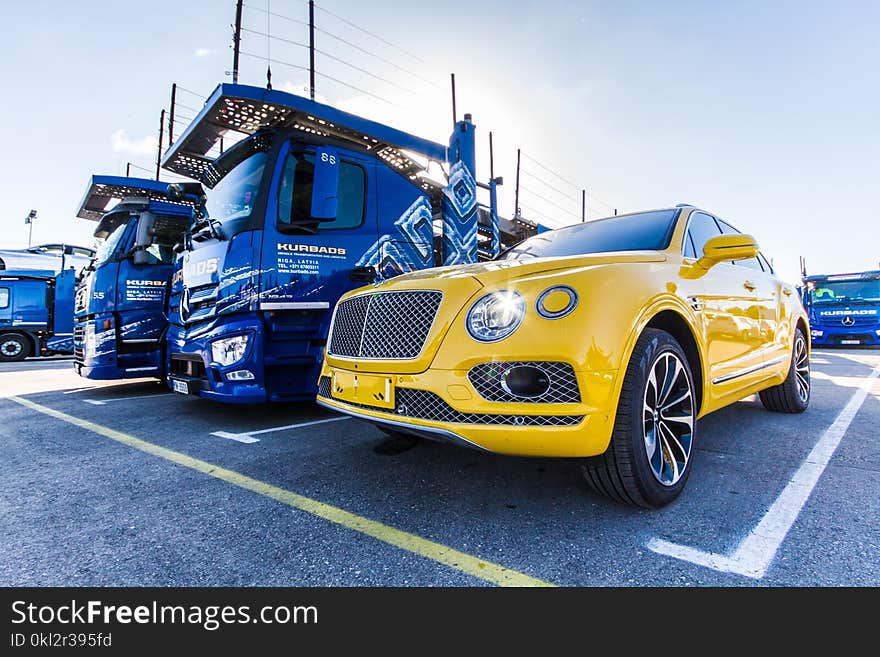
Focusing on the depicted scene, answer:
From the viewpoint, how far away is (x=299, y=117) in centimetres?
409

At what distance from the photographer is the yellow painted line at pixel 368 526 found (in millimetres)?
1611

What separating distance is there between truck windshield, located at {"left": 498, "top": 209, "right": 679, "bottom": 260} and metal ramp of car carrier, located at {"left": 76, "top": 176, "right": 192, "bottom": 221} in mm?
4964

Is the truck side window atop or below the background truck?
below

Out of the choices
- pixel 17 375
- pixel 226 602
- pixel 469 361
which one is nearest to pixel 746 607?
pixel 469 361

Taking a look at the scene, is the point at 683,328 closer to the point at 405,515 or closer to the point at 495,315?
the point at 495,315

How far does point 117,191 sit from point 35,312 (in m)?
9.54

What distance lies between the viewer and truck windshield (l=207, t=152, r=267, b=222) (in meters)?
3.99

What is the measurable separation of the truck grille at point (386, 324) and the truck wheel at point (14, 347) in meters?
14.8

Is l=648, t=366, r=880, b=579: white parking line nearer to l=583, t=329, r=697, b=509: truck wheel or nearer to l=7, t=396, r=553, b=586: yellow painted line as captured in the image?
l=583, t=329, r=697, b=509: truck wheel

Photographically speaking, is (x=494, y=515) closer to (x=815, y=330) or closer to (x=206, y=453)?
(x=206, y=453)

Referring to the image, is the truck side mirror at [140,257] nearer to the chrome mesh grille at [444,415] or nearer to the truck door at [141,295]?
the truck door at [141,295]

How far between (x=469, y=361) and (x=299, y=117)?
327cm

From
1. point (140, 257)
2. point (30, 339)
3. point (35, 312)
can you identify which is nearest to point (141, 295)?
point (140, 257)

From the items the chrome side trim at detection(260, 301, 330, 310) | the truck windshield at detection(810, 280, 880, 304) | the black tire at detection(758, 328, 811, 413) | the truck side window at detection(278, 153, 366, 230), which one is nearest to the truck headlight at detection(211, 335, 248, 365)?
the chrome side trim at detection(260, 301, 330, 310)
